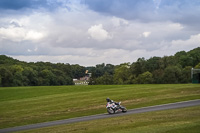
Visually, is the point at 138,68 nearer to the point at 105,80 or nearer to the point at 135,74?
the point at 135,74

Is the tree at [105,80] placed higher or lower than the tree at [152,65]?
lower

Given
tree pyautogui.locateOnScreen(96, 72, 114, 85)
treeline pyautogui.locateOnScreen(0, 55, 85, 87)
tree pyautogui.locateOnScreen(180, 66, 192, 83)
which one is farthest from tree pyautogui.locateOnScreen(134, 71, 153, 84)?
treeline pyautogui.locateOnScreen(0, 55, 85, 87)

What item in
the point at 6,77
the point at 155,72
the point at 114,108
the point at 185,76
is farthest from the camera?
the point at 155,72

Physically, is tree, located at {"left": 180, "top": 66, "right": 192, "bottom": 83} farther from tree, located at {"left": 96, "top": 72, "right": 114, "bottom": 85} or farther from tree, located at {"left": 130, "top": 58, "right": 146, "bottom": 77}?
tree, located at {"left": 96, "top": 72, "right": 114, "bottom": 85}

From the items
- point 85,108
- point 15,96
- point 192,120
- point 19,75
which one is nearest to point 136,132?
point 192,120

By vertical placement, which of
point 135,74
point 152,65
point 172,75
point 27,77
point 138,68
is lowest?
point 27,77

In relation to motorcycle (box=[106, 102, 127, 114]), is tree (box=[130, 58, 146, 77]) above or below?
above

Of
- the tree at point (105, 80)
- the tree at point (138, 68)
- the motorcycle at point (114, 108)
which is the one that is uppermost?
the tree at point (138, 68)

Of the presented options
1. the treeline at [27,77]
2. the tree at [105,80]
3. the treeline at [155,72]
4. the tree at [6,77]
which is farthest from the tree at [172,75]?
the tree at [6,77]

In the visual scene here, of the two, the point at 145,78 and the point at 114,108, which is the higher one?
the point at 145,78

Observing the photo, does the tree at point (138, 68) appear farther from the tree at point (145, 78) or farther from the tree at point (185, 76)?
the tree at point (185, 76)

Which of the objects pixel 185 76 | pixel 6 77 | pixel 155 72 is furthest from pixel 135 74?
pixel 6 77

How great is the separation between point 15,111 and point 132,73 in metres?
97.6

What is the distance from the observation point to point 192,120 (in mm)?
15844
